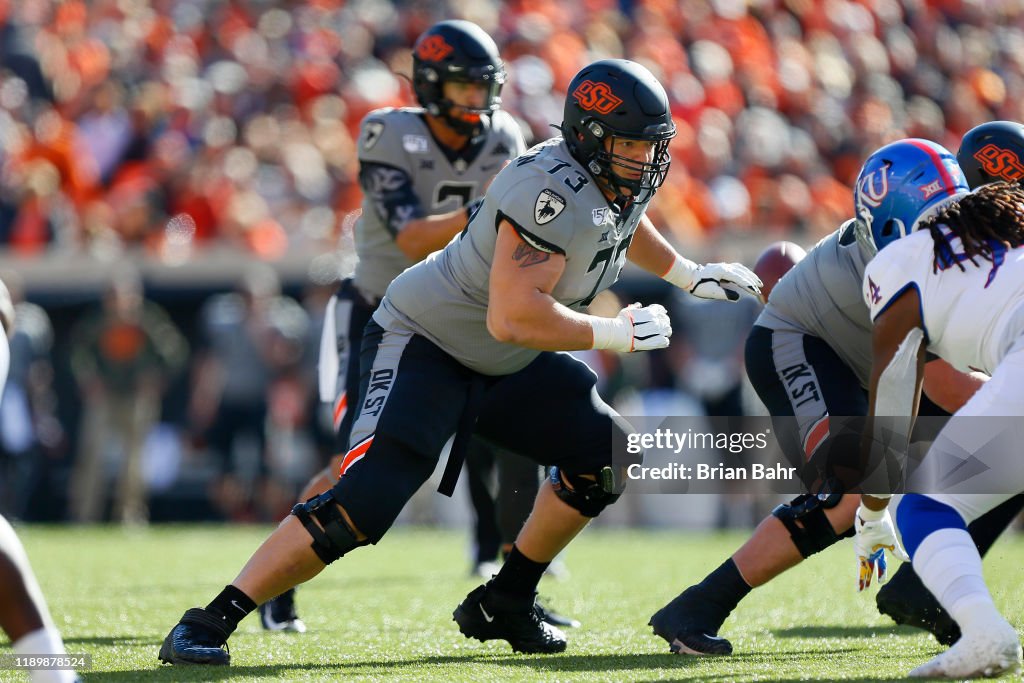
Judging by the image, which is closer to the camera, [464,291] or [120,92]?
[464,291]

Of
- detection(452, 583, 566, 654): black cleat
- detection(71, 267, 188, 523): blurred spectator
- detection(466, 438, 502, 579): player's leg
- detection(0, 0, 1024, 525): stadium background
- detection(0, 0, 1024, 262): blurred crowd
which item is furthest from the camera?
detection(0, 0, 1024, 262): blurred crowd

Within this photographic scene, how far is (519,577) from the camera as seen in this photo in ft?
14.4

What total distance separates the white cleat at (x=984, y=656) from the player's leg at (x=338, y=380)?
239cm

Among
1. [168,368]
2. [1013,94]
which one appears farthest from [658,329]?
[1013,94]

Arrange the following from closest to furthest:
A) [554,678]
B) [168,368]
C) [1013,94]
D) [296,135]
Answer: [554,678] → [168,368] → [296,135] → [1013,94]

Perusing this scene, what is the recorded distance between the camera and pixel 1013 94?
44.2 feet

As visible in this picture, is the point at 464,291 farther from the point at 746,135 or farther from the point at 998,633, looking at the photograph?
the point at 746,135

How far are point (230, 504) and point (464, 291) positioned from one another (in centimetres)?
675

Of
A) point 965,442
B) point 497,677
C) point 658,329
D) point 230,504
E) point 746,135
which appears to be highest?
point 746,135

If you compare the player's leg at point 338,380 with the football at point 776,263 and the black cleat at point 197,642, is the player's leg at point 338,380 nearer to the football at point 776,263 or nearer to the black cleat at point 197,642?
the black cleat at point 197,642

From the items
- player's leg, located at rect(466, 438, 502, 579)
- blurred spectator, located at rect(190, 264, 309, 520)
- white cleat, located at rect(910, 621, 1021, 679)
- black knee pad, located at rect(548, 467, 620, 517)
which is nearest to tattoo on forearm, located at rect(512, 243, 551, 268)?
black knee pad, located at rect(548, 467, 620, 517)

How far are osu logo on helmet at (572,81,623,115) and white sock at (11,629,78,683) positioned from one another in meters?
1.96

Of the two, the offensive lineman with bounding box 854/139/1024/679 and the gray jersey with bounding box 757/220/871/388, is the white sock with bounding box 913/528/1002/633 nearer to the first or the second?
the offensive lineman with bounding box 854/139/1024/679

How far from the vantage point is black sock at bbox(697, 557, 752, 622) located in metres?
4.44
